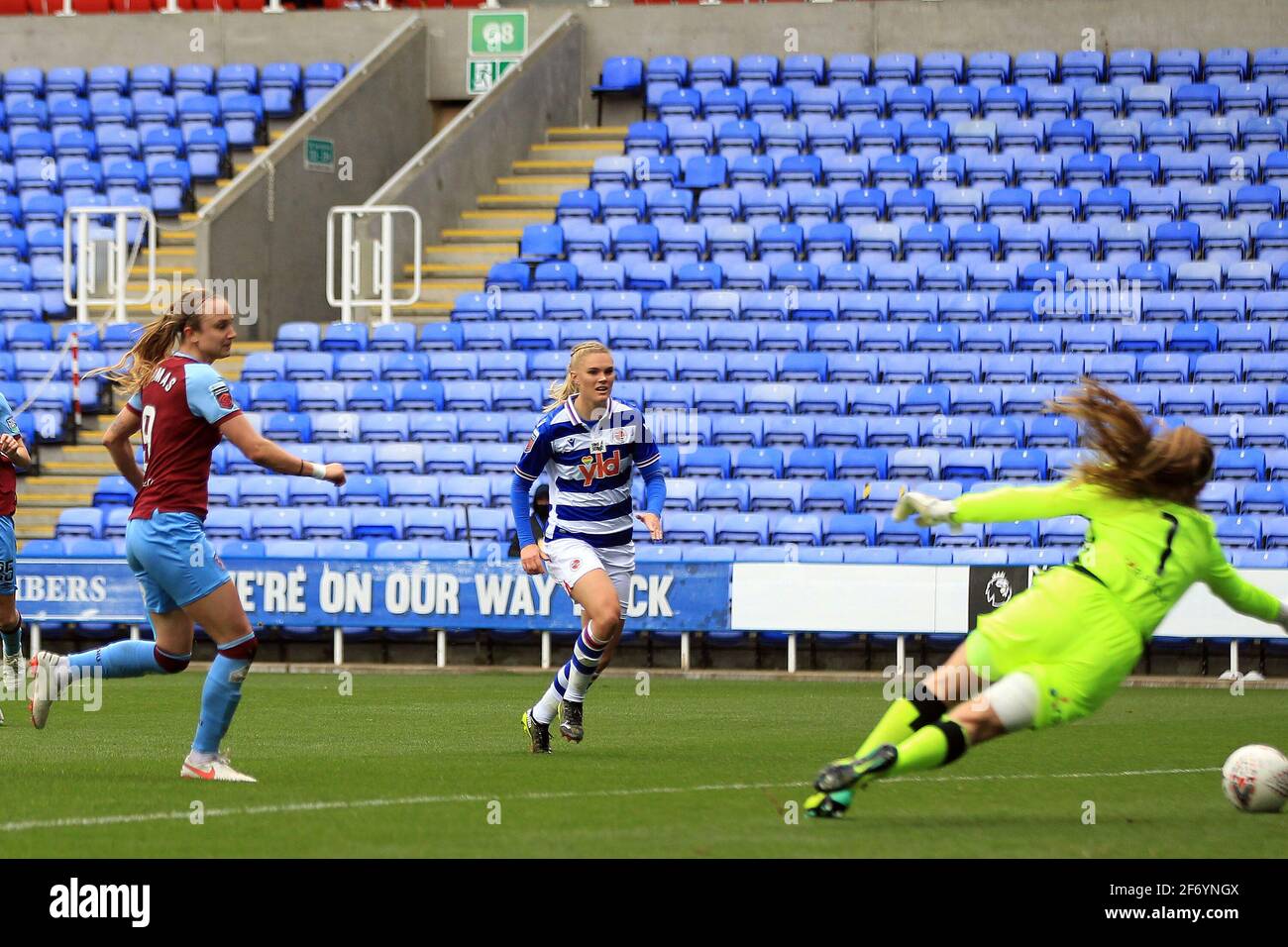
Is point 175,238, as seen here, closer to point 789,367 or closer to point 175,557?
point 789,367

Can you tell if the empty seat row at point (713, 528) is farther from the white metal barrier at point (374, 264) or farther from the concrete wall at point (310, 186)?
the concrete wall at point (310, 186)

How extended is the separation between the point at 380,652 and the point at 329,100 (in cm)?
998

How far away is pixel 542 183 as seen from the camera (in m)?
26.6

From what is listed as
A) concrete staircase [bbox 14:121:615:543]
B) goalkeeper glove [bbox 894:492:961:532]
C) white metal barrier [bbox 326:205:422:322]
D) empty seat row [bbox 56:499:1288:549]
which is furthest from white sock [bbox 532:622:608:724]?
white metal barrier [bbox 326:205:422:322]

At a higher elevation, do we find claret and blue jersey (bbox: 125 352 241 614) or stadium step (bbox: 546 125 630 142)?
stadium step (bbox: 546 125 630 142)

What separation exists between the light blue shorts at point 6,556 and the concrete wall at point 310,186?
11715 mm

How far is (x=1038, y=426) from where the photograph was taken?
20297 millimetres

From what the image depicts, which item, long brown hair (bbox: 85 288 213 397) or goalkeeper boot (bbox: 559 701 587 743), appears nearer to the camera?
long brown hair (bbox: 85 288 213 397)

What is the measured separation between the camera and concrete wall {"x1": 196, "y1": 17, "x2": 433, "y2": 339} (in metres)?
24.9

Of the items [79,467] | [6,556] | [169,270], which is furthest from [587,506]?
[169,270]

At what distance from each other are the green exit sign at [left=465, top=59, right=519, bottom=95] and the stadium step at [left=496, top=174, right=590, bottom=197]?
2.04 metres

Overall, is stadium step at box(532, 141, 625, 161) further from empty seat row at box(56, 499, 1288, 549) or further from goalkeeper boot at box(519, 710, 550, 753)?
goalkeeper boot at box(519, 710, 550, 753)

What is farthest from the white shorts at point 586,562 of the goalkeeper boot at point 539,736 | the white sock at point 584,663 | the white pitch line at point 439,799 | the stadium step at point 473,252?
the stadium step at point 473,252
